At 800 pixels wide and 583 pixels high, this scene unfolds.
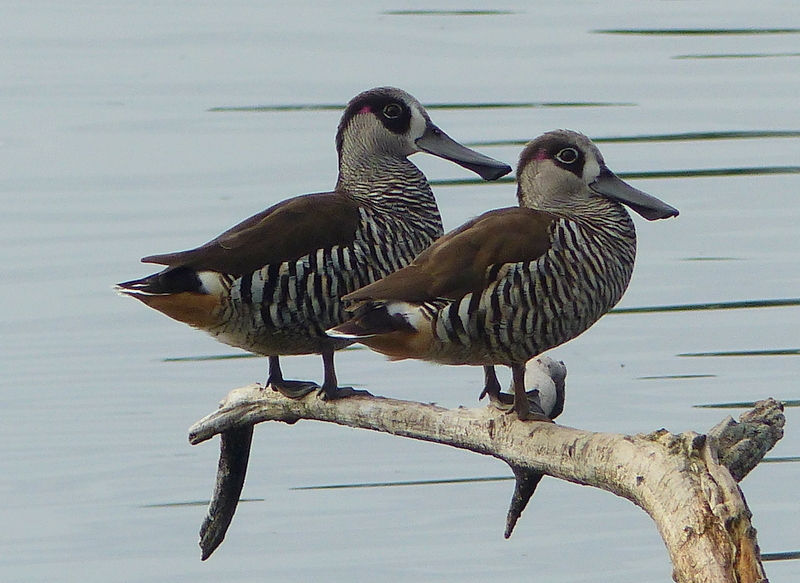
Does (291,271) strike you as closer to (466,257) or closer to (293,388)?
(293,388)

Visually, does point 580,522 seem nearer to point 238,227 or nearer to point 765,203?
point 238,227

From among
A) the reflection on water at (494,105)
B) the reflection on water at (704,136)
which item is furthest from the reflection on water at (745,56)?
the reflection on water at (704,136)

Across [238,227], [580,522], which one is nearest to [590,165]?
[238,227]

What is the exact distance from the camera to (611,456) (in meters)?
4.79

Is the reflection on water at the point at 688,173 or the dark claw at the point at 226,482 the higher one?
the reflection on water at the point at 688,173

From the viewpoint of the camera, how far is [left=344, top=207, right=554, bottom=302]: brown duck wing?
523 centimetres

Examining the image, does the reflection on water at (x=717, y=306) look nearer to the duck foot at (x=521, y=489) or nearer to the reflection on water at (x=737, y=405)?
the reflection on water at (x=737, y=405)

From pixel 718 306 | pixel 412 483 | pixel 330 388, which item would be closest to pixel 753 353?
pixel 718 306

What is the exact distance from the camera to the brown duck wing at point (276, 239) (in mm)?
5605

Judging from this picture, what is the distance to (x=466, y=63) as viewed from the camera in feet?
52.9

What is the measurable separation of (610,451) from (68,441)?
5.18 m

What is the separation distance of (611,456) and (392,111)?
72.4 inches

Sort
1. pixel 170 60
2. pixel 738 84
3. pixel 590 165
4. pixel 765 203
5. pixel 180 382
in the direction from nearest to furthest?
1. pixel 590 165
2. pixel 180 382
3. pixel 765 203
4. pixel 738 84
5. pixel 170 60

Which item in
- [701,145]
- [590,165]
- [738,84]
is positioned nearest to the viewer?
[590,165]
